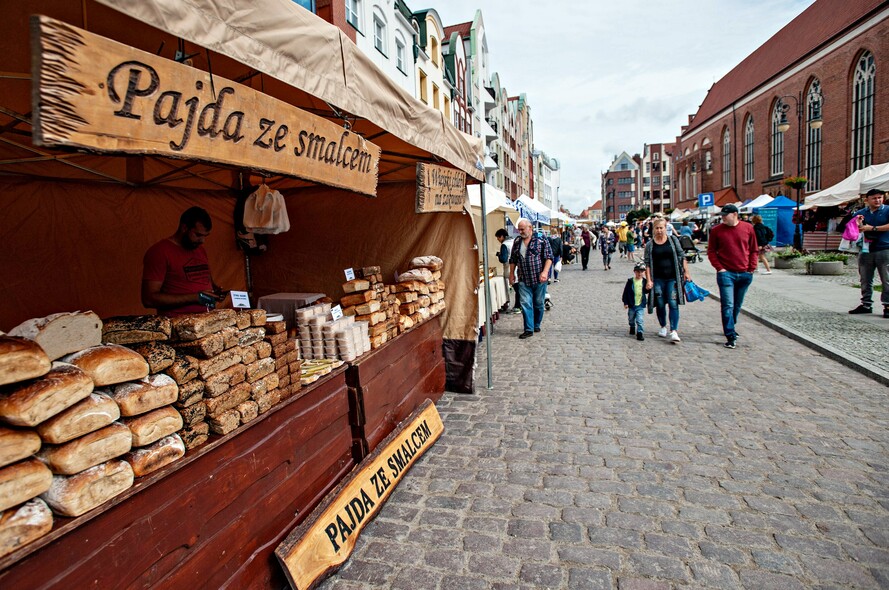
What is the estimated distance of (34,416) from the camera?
1.62 m

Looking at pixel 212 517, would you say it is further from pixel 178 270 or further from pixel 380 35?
pixel 380 35

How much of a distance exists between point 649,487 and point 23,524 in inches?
137

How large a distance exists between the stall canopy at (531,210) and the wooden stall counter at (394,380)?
9587 millimetres

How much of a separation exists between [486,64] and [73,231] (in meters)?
39.4

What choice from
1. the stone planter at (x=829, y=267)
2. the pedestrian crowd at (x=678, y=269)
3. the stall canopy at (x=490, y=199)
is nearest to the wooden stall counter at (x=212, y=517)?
the pedestrian crowd at (x=678, y=269)

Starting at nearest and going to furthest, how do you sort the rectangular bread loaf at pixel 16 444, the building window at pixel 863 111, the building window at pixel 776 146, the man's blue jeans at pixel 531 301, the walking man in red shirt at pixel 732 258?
the rectangular bread loaf at pixel 16 444
the walking man in red shirt at pixel 732 258
the man's blue jeans at pixel 531 301
the building window at pixel 863 111
the building window at pixel 776 146

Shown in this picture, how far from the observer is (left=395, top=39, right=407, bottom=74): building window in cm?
1930

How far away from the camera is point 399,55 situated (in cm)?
2002

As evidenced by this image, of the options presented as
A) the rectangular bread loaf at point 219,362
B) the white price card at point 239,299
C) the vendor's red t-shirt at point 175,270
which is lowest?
the rectangular bread loaf at point 219,362

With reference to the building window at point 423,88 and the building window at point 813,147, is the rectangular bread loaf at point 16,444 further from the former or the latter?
the building window at point 813,147

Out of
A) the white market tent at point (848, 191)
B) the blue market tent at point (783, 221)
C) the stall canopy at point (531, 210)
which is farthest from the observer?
the blue market tent at point (783, 221)

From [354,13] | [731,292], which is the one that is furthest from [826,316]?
[354,13]

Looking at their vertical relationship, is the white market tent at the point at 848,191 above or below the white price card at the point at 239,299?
above

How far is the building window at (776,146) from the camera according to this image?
134ft
